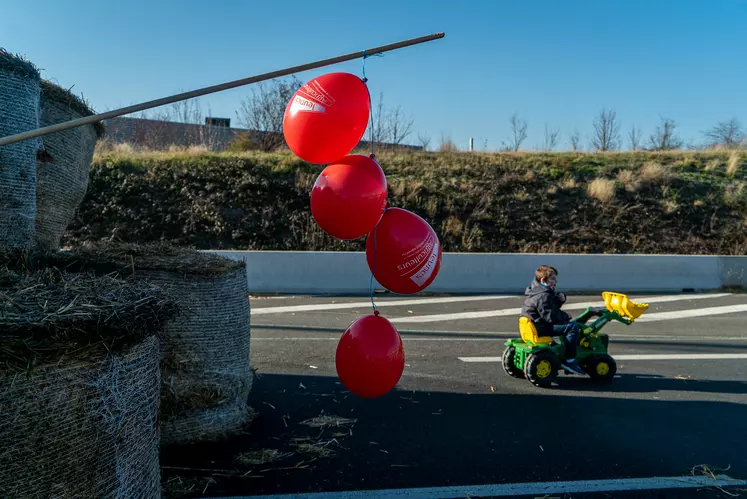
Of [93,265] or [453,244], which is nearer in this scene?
[93,265]

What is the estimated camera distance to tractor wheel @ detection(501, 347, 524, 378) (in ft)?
22.7

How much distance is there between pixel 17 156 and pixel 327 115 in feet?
7.76

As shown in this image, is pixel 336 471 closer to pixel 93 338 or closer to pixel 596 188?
pixel 93 338

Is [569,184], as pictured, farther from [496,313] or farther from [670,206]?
[496,313]

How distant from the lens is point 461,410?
18.8ft

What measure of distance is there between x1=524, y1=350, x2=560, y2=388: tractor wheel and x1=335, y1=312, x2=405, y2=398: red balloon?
3.27m

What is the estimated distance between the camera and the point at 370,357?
3586 mm

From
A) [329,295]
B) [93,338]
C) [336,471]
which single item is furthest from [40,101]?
[329,295]

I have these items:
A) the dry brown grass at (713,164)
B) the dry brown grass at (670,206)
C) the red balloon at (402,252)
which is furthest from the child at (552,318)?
the dry brown grass at (713,164)

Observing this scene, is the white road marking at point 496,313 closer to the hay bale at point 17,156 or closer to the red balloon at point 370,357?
the red balloon at point 370,357

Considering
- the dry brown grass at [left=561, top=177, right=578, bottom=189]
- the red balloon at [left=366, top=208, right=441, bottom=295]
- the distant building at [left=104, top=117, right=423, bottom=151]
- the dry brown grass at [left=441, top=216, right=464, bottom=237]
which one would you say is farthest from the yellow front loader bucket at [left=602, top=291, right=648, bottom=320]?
the distant building at [left=104, top=117, right=423, bottom=151]

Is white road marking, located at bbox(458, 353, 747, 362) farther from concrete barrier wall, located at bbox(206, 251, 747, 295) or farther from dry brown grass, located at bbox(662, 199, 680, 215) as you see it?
dry brown grass, located at bbox(662, 199, 680, 215)

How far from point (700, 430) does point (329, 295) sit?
8.84 metres

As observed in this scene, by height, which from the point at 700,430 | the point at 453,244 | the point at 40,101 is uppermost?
the point at 40,101
